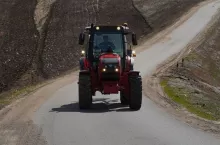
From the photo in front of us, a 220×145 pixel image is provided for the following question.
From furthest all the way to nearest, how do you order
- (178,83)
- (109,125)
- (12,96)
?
(178,83) < (12,96) < (109,125)

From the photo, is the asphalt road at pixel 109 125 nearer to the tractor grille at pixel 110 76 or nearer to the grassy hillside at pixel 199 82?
the tractor grille at pixel 110 76

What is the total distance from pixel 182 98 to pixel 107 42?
514 cm

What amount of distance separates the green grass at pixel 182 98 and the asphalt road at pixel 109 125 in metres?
1.40

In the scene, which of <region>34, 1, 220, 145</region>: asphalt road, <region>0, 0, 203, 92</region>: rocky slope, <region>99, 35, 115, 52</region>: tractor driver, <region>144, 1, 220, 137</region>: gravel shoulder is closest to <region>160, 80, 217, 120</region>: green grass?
<region>144, 1, 220, 137</region>: gravel shoulder

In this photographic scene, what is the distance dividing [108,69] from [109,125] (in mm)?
Answer: 3170

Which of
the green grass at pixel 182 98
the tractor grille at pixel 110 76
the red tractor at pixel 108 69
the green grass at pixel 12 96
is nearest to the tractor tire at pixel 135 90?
the red tractor at pixel 108 69

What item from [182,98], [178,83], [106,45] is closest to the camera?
[106,45]

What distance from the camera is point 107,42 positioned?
18328mm

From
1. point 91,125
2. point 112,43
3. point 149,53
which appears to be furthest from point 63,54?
point 91,125

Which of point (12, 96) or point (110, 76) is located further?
point (12, 96)

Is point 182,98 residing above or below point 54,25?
below

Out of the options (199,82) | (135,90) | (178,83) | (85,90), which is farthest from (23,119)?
(199,82)

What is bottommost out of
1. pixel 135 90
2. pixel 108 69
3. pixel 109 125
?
pixel 109 125

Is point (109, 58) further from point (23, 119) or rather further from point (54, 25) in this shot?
point (54, 25)
